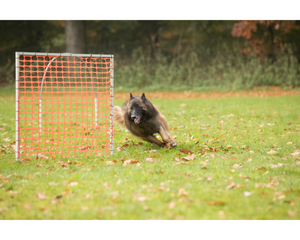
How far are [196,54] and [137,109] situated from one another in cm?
1557

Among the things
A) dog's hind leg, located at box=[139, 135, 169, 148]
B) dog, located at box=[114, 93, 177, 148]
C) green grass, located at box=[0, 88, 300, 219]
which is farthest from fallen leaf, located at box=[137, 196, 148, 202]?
dog's hind leg, located at box=[139, 135, 169, 148]

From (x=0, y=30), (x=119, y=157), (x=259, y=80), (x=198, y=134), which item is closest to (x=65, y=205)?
(x=119, y=157)

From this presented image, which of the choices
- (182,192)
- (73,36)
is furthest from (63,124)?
(73,36)

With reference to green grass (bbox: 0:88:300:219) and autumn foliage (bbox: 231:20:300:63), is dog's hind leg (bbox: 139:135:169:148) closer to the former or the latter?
green grass (bbox: 0:88:300:219)

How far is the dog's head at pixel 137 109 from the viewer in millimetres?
5464

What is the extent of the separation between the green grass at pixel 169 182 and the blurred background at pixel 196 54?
11.8 metres

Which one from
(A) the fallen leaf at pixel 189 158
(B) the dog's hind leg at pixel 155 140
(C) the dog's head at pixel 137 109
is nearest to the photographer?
(A) the fallen leaf at pixel 189 158

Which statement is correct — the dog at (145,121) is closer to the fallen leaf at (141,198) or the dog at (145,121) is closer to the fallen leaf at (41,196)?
the fallen leaf at (141,198)

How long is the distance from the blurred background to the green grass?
11797 mm

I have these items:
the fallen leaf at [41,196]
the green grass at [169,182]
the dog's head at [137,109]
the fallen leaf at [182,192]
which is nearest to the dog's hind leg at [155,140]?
the green grass at [169,182]

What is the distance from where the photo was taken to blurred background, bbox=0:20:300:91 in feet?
58.7

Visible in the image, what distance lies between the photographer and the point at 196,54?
65.6 ft

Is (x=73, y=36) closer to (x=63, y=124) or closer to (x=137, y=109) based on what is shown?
(x=63, y=124)

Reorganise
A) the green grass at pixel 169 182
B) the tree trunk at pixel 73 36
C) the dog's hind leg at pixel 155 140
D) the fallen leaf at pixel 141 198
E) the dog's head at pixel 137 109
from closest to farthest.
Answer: the green grass at pixel 169 182 < the fallen leaf at pixel 141 198 < the dog's head at pixel 137 109 < the dog's hind leg at pixel 155 140 < the tree trunk at pixel 73 36
